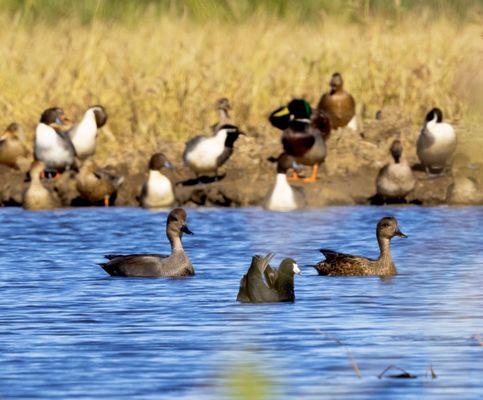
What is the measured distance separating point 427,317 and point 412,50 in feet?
49.7

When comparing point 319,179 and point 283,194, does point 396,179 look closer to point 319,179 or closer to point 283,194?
point 283,194

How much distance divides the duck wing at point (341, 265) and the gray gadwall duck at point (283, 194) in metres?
7.44

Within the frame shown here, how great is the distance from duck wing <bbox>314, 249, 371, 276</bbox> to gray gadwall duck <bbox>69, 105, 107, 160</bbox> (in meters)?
10.0

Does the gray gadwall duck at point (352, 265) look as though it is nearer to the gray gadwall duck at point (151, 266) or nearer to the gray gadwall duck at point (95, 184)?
the gray gadwall duck at point (151, 266)

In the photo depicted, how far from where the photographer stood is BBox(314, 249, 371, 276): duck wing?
15039mm

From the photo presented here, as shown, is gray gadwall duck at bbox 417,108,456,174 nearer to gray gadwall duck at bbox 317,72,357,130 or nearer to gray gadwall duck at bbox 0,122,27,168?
gray gadwall duck at bbox 317,72,357,130

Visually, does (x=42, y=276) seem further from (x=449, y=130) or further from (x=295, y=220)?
(x=449, y=130)

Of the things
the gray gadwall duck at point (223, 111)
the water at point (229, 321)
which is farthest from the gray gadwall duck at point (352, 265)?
the gray gadwall duck at point (223, 111)

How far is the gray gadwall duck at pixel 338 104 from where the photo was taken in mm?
25156

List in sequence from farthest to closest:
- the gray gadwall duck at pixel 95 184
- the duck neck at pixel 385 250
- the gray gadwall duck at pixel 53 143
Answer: the gray gadwall duck at pixel 53 143, the gray gadwall duck at pixel 95 184, the duck neck at pixel 385 250

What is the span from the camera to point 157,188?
23312 mm

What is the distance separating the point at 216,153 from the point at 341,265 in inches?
352

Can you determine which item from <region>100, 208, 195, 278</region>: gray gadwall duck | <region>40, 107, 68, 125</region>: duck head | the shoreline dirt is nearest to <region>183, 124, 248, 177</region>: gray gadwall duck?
the shoreline dirt

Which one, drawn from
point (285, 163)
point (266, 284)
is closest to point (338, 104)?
point (285, 163)
